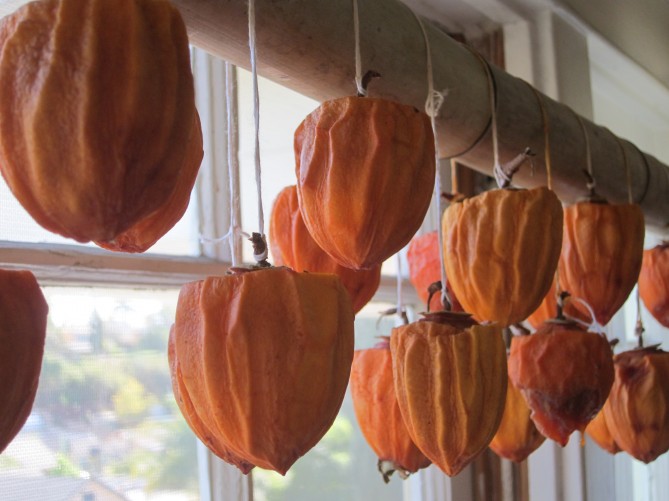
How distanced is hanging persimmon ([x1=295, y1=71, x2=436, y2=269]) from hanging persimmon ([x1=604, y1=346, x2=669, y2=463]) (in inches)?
19.1

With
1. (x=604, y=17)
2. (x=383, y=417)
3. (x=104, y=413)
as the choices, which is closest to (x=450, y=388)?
(x=383, y=417)

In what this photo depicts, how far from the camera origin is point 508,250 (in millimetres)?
692

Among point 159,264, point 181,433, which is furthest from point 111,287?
point 181,433

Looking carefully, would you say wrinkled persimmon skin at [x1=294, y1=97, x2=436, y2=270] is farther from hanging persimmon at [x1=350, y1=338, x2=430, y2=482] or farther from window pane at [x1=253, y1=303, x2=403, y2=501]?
window pane at [x1=253, y1=303, x2=403, y2=501]

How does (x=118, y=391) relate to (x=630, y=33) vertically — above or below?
below

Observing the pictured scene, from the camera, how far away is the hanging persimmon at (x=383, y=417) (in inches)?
28.1

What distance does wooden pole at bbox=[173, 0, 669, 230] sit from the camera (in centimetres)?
60

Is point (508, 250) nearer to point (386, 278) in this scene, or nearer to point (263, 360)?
point (263, 360)

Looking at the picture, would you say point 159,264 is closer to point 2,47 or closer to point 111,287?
point 111,287

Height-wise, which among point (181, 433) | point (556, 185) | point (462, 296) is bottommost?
point (181, 433)

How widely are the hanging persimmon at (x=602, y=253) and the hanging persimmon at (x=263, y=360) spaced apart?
0.49 m

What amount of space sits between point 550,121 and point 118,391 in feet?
2.23

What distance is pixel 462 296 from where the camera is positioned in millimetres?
725

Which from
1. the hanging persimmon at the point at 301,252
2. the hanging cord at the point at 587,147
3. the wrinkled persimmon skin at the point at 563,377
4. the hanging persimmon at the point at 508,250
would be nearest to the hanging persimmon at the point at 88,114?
the hanging persimmon at the point at 301,252
